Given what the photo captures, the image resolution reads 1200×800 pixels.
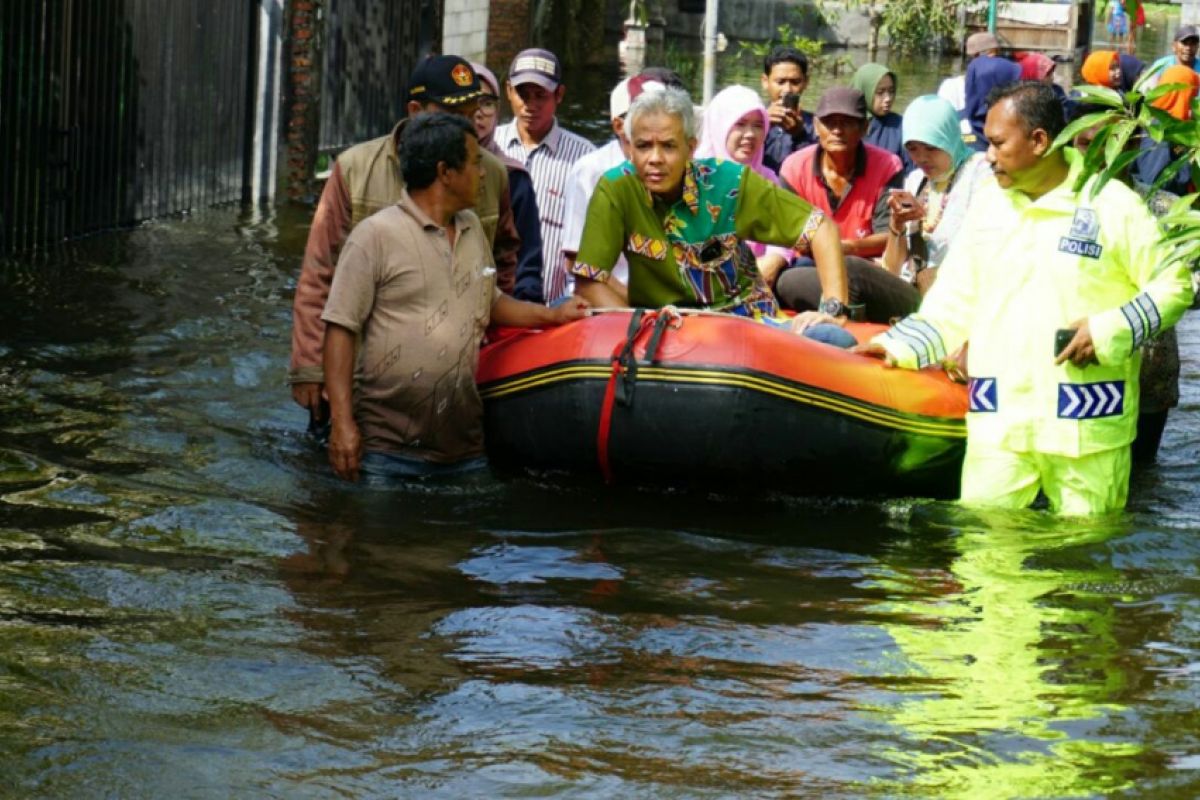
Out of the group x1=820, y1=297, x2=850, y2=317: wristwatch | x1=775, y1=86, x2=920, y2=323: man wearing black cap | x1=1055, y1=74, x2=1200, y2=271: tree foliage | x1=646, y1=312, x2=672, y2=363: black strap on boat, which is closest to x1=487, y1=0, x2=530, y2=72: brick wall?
x1=775, y1=86, x2=920, y2=323: man wearing black cap

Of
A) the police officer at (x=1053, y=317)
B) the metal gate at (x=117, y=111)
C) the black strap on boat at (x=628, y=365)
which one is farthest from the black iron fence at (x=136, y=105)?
the police officer at (x=1053, y=317)

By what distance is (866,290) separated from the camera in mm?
8586

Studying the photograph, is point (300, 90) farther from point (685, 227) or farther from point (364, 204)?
point (685, 227)

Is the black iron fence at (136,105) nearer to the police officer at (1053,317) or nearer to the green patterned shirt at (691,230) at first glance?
the green patterned shirt at (691,230)

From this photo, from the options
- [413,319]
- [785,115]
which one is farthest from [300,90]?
[413,319]

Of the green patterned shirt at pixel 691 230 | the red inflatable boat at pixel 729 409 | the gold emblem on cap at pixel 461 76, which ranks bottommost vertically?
the red inflatable boat at pixel 729 409

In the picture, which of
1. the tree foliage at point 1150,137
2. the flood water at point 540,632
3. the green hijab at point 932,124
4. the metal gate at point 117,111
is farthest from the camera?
the metal gate at point 117,111

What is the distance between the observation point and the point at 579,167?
8234mm

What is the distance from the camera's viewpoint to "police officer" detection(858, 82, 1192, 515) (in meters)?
6.32

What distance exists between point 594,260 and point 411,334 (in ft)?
2.79

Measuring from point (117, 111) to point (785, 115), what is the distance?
15.6 ft

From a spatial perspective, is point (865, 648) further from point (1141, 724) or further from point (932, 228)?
point (932, 228)

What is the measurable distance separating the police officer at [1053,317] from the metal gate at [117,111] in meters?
6.89

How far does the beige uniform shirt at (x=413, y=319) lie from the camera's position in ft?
21.9
